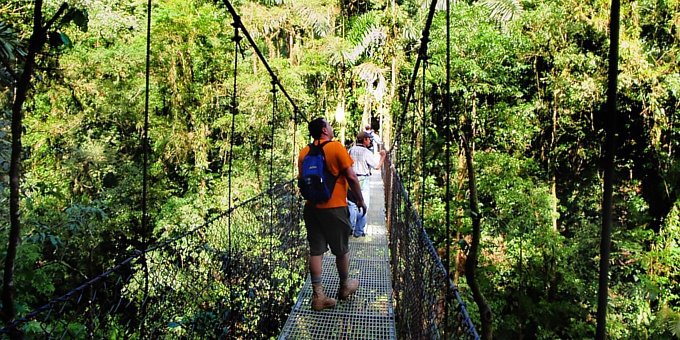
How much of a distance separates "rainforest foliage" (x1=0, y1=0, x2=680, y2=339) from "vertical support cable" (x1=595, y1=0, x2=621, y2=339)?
480 centimetres

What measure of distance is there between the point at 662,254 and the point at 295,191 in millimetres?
5358

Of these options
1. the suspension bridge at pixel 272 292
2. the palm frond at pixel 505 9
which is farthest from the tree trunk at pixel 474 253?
the palm frond at pixel 505 9

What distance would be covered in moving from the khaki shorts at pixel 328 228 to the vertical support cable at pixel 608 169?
116 centimetres

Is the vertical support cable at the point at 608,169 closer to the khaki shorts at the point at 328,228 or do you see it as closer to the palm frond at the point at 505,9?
the khaki shorts at the point at 328,228

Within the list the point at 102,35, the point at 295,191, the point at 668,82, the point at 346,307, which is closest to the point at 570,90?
the point at 668,82

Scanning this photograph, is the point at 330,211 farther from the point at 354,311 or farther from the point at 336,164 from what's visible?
the point at 354,311

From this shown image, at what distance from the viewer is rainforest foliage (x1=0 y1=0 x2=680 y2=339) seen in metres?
5.58

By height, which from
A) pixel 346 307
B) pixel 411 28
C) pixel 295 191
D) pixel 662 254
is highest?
pixel 411 28

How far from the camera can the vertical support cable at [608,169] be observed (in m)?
0.41

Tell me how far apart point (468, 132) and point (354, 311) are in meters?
6.68

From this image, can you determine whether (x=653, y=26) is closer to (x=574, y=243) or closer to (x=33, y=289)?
(x=574, y=243)

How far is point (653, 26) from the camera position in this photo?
207 inches

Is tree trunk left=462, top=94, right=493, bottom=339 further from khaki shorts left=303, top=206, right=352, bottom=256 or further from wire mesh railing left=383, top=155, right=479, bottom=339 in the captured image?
khaki shorts left=303, top=206, right=352, bottom=256

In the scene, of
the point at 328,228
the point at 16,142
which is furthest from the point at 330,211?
the point at 16,142
